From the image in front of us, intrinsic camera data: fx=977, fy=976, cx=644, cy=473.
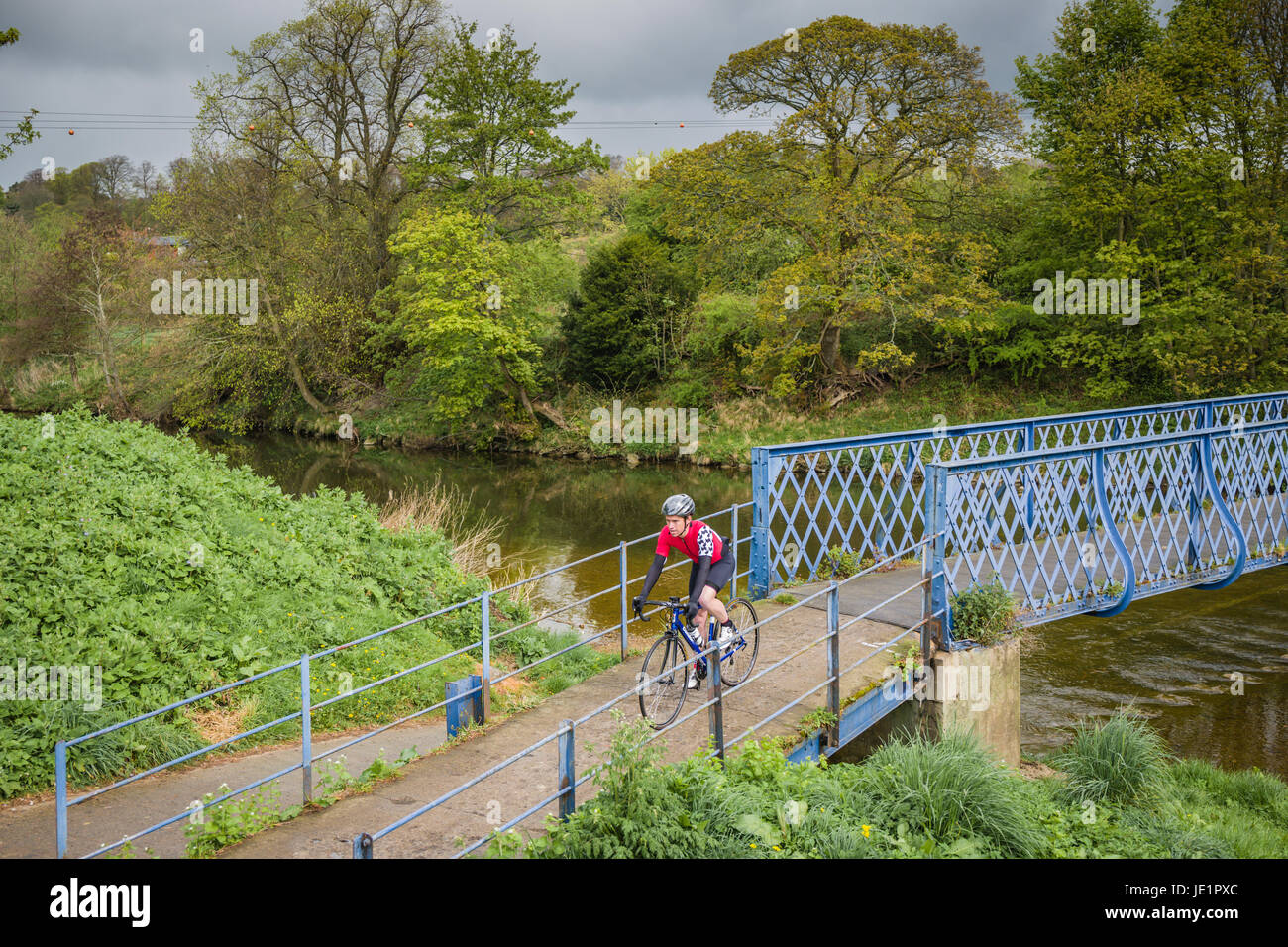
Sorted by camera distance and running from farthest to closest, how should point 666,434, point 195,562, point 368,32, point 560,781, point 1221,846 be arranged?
point 368,32
point 666,434
point 195,562
point 1221,846
point 560,781

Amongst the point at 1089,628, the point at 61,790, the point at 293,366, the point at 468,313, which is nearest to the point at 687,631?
the point at 61,790

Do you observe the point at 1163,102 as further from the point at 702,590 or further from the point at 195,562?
the point at 195,562

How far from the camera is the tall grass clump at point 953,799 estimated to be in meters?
6.14

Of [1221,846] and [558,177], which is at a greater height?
[558,177]

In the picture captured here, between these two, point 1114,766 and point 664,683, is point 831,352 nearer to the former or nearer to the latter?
point 1114,766

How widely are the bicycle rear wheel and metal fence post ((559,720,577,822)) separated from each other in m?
2.56

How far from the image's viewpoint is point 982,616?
934 cm

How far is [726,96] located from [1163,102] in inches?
484

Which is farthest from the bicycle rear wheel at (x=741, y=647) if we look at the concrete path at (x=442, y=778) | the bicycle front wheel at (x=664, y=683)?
the bicycle front wheel at (x=664, y=683)

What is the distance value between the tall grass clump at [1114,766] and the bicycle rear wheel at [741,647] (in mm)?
2947

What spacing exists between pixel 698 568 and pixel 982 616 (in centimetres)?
313

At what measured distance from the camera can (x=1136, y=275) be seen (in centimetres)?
2873

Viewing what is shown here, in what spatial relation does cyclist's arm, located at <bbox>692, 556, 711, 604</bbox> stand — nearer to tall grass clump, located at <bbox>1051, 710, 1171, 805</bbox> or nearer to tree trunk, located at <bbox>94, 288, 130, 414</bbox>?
tall grass clump, located at <bbox>1051, 710, 1171, 805</bbox>

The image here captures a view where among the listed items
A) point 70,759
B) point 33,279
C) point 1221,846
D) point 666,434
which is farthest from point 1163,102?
point 33,279
